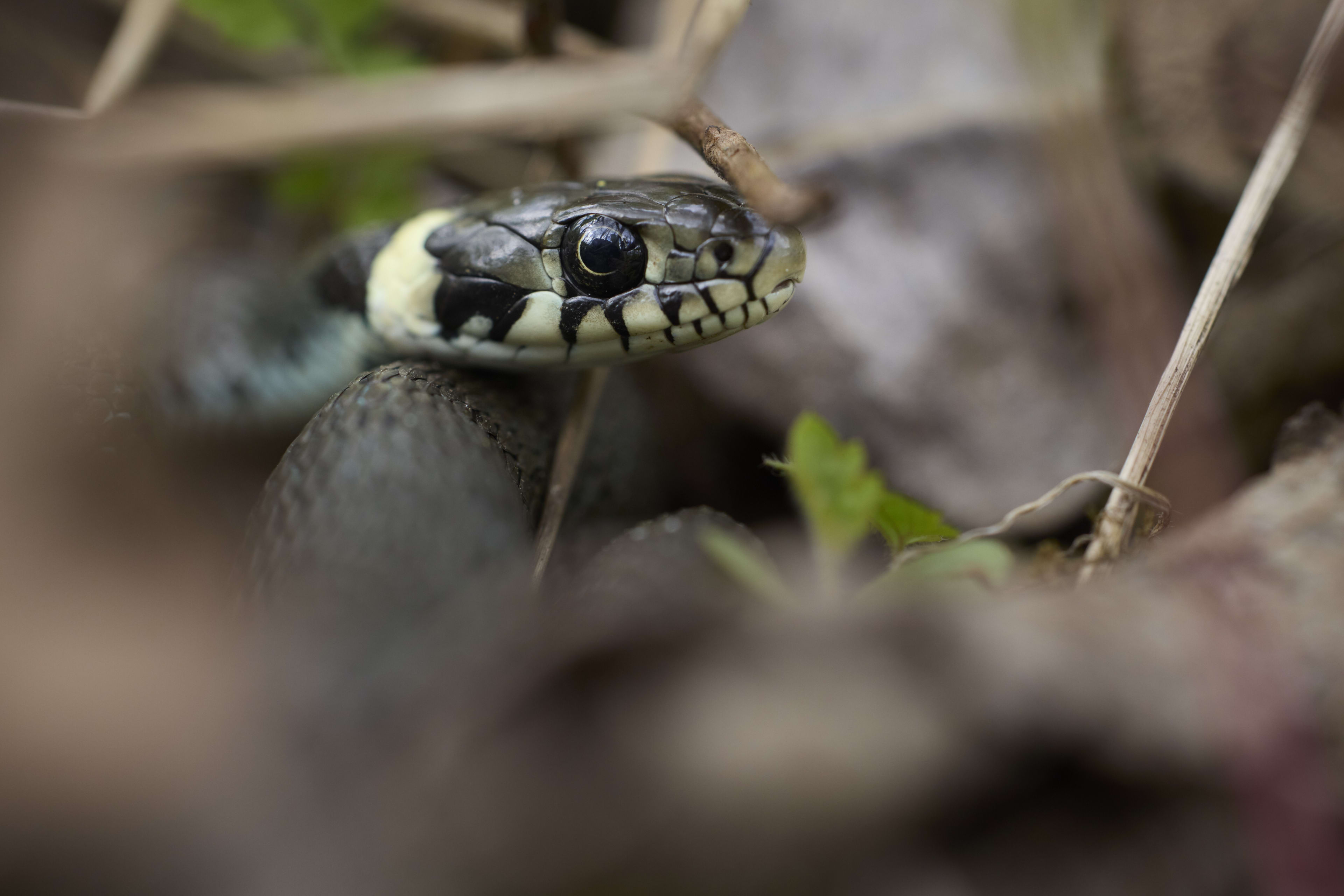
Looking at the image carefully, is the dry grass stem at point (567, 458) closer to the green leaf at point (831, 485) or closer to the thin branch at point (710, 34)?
the green leaf at point (831, 485)

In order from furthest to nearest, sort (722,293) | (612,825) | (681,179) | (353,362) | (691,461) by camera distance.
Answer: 1. (691,461)
2. (353,362)
3. (681,179)
4. (722,293)
5. (612,825)

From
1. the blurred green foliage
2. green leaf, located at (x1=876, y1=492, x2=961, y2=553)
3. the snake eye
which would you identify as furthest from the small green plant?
the blurred green foliage

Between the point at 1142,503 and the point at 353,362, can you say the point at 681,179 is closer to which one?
the point at 353,362

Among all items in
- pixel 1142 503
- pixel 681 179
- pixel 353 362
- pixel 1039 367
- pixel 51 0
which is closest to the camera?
pixel 1142 503

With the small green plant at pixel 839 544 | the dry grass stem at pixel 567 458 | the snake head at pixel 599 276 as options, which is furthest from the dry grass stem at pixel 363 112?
the small green plant at pixel 839 544

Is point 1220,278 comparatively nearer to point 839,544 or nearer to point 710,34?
point 839,544

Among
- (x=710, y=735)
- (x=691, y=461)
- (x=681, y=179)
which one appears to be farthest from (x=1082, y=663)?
(x=691, y=461)
